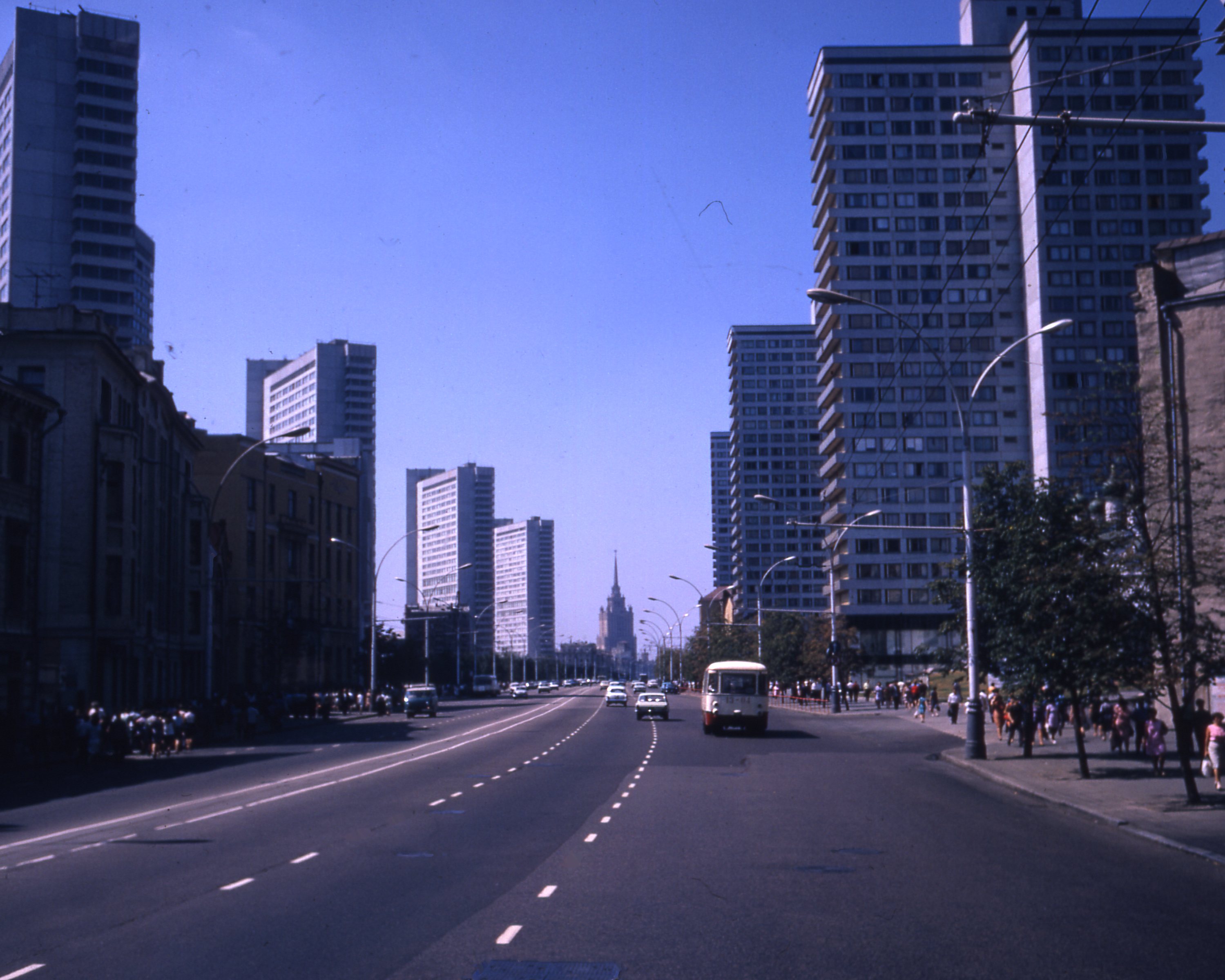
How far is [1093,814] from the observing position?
19.1m

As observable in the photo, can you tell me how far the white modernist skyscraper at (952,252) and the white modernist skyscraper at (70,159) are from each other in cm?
6583

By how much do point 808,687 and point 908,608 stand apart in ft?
71.5

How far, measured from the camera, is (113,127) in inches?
4616

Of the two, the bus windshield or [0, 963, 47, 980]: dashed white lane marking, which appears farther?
the bus windshield

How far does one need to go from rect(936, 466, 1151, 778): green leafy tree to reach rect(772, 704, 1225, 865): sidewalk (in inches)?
41.2

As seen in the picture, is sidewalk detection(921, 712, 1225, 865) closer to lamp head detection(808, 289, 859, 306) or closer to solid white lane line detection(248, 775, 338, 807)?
lamp head detection(808, 289, 859, 306)

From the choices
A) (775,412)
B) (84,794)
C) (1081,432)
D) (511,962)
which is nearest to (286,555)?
(84,794)

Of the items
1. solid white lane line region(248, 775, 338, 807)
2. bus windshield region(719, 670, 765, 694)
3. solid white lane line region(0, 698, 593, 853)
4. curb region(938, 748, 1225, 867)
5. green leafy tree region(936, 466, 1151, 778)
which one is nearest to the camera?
curb region(938, 748, 1225, 867)

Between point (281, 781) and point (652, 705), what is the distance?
1425 inches

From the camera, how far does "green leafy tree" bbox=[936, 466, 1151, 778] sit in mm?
20516

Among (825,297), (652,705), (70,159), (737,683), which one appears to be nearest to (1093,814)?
(825,297)

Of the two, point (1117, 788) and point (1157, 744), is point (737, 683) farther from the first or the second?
point (1117, 788)

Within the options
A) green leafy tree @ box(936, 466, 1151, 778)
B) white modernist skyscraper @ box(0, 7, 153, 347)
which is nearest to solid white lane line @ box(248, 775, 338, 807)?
green leafy tree @ box(936, 466, 1151, 778)

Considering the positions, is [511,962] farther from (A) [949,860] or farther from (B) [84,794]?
(B) [84,794]
